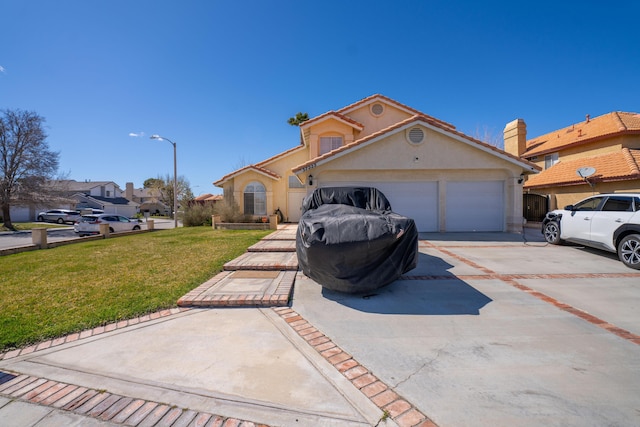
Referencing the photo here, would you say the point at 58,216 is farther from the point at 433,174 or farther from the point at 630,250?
the point at 630,250

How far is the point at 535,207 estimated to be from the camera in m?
16.2

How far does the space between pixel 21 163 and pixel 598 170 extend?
4115 centimetres

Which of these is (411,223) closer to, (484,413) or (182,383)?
(484,413)

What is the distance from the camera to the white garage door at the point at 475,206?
38.7 feet

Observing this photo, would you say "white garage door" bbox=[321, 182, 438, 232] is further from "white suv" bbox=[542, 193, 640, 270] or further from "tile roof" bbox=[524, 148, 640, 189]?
"tile roof" bbox=[524, 148, 640, 189]

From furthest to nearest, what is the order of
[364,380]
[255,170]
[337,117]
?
[255,170] → [337,117] → [364,380]

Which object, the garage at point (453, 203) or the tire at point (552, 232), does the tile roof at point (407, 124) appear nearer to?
the garage at point (453, 203)

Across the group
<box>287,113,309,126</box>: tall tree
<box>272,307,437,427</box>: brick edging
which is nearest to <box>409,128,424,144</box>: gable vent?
<box>272,307,437,427</box>: brick edging

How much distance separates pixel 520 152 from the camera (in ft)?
65.5

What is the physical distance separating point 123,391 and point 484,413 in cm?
302

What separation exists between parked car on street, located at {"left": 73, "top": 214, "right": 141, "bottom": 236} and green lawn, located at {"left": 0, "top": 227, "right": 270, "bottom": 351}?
9.82 meters

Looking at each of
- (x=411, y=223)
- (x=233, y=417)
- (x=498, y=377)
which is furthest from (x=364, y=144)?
(x=233, y=417)

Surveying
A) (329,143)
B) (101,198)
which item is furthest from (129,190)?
(329,143)

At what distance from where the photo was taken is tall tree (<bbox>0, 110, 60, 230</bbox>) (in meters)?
23.6
